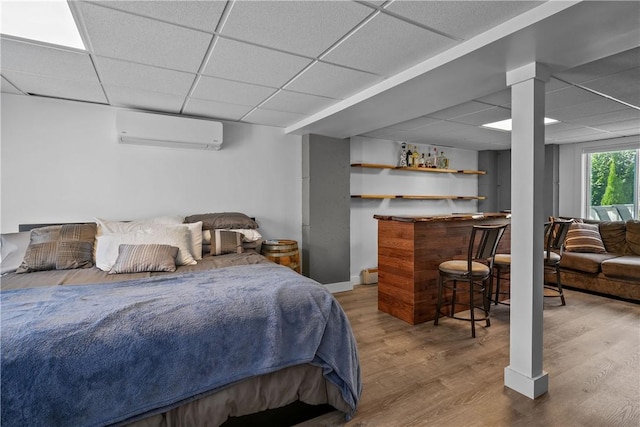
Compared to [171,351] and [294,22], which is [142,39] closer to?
[294,22]

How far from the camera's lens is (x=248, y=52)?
2117 millimetres

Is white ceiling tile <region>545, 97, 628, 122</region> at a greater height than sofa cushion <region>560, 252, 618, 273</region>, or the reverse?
white ceiling tile <region>545, 97, 628, 122</region>

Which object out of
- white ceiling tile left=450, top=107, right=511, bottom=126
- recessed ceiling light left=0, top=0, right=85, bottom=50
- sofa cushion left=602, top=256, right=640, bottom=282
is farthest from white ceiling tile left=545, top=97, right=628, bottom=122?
recessed ceiling light left=0, top=0, right=85, bottom=50

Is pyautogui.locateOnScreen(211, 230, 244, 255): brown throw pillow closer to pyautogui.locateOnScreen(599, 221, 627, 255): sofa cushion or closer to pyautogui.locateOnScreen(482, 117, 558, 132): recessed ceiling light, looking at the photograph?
pyautogui.locateOnScreen(482, 117, 558, 132): recessed ceiling light

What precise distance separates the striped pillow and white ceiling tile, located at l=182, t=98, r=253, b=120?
4.85m

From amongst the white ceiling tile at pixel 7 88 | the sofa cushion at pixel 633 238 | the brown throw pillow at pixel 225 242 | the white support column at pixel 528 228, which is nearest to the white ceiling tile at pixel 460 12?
the white support column at pixel 528 228

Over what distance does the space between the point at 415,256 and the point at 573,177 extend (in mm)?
4298

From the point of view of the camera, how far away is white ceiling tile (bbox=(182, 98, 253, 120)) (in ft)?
10.5

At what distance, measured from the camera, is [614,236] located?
4562 mm

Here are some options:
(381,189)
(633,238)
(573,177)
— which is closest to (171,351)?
(381,189)

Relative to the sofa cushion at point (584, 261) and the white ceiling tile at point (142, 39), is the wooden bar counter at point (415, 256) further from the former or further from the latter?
the white ceiling tile at point (142, 39)

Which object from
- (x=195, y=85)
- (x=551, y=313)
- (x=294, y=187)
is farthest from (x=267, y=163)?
(x=551, y=313)

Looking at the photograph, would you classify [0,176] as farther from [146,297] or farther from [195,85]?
[146,297]

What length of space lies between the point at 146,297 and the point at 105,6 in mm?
1514
